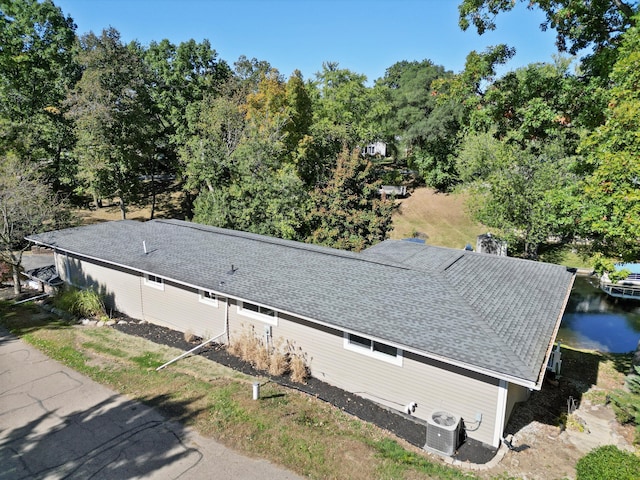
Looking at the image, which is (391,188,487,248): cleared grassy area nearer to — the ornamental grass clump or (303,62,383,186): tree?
(303,62,383,186): tree

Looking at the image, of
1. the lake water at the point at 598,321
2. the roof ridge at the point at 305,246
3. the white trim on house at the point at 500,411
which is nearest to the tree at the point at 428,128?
the lake water at the point at 598,321

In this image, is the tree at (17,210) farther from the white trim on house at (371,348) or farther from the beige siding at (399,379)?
the white trim on house at (371,348)

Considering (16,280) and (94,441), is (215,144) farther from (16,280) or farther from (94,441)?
(94,441)

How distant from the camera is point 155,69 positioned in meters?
35.7

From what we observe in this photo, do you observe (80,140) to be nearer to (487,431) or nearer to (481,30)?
(481,30)

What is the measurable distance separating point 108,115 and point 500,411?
3054cm

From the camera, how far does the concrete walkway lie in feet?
27.4

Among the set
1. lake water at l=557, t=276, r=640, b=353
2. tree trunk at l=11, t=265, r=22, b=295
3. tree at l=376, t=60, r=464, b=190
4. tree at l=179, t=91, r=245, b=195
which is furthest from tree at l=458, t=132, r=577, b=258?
tree trunk at l=11, t=265, r=22, b=295

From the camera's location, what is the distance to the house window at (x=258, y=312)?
42.1ft

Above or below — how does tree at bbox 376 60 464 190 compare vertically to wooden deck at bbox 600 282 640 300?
above

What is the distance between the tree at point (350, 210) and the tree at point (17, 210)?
597 inches

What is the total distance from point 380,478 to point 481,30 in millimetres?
15939

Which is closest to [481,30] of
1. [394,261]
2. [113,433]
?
[394,261]

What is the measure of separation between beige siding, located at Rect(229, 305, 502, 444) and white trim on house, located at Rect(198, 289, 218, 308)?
181 cm
